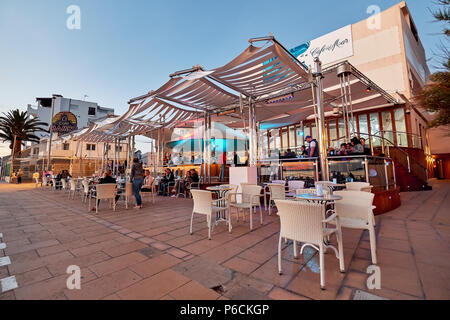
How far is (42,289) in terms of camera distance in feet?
6.03

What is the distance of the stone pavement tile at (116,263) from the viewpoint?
220cm

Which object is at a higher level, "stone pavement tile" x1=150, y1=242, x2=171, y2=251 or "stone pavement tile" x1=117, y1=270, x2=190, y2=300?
"stone pavement tile" x1=117, y1=270, x2=190, y2=300

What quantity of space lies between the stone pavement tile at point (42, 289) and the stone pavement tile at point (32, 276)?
0.09 meters

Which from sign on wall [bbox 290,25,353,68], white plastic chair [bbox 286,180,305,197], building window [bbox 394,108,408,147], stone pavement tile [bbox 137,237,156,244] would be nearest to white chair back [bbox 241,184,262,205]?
white plastic chair [bbox 286,180,305,197]

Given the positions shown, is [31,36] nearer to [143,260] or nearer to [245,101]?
[245,101]

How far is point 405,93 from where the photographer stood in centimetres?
1134

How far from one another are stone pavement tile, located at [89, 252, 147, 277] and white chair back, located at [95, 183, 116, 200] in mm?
3480

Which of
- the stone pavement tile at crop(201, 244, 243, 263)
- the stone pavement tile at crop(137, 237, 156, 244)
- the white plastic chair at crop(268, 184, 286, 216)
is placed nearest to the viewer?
the stone pavement tile at crop(201, 244, 243, 263)

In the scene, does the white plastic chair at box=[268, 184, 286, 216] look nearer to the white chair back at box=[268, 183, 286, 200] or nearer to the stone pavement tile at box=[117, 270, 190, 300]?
the white chair back at box=[268, 183, 286, 200]

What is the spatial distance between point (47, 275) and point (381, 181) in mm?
6875

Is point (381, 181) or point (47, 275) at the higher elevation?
point (381, 181)

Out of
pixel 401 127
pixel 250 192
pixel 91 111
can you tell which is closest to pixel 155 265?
pixel 250 192

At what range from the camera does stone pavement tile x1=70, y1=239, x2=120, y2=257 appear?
272cm
